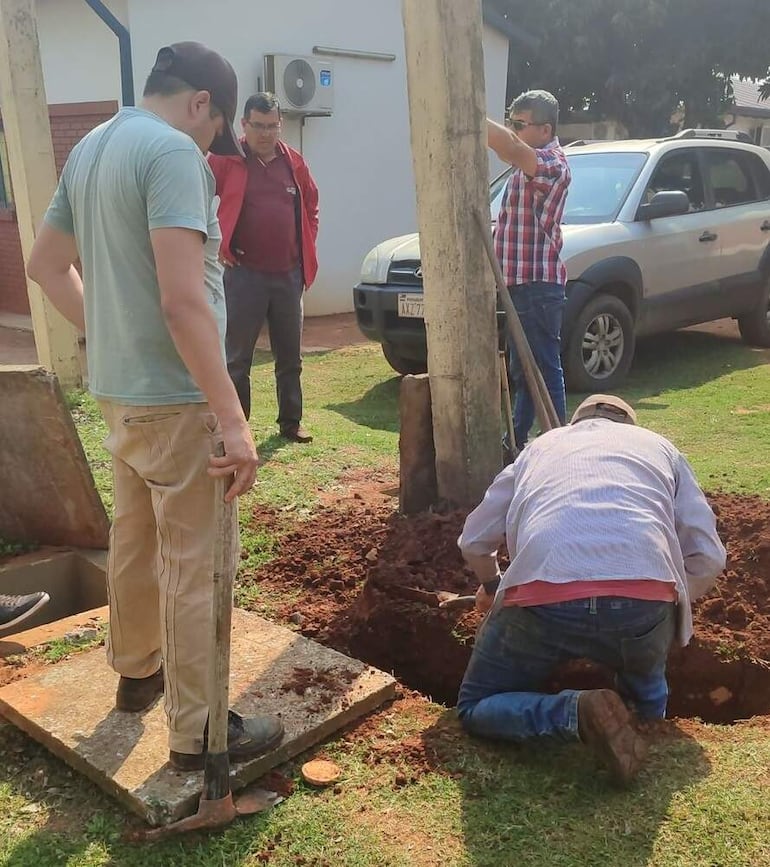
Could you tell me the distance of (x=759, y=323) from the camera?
10031 mm

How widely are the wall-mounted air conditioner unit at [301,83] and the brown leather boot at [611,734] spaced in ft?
32.9

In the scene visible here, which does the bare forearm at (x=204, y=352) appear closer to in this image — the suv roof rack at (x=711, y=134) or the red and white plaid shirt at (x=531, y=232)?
the red and white plaid shirt at (x=531, y=232)

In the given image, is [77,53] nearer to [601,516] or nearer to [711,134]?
[711,134]

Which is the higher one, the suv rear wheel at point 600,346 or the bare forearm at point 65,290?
the bare forearm at point 65,290

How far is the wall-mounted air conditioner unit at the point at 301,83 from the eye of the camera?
1123 cm

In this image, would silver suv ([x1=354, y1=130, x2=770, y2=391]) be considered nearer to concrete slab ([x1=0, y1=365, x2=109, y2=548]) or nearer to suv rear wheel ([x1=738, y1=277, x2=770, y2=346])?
suv rear wheel ([x1=738, y1=277, x2=770, y2=346])

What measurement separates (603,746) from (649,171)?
693 cm

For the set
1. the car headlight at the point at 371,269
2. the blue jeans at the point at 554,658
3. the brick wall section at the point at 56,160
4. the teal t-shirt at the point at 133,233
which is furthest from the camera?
Answer: the brick wall section at the point at 56,160

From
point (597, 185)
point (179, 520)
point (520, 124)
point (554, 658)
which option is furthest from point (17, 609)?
point (597, 185)

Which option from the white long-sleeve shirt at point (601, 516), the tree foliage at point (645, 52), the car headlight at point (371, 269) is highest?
the tree foliage at point (645, 52)

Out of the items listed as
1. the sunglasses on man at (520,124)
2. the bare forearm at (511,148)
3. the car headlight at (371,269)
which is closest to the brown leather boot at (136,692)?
the bare forearm at (511,148)

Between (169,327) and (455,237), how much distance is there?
2271 mm

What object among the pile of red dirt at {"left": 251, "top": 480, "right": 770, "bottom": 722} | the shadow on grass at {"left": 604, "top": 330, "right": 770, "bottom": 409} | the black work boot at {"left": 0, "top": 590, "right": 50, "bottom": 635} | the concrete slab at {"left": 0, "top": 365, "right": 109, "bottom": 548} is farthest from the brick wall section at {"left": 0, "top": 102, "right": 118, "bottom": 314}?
the black work boot at {"left": 0, "top": 590, "right": 50, "bottom": 635}

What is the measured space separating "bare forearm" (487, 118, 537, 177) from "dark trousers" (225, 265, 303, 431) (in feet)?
5.95
